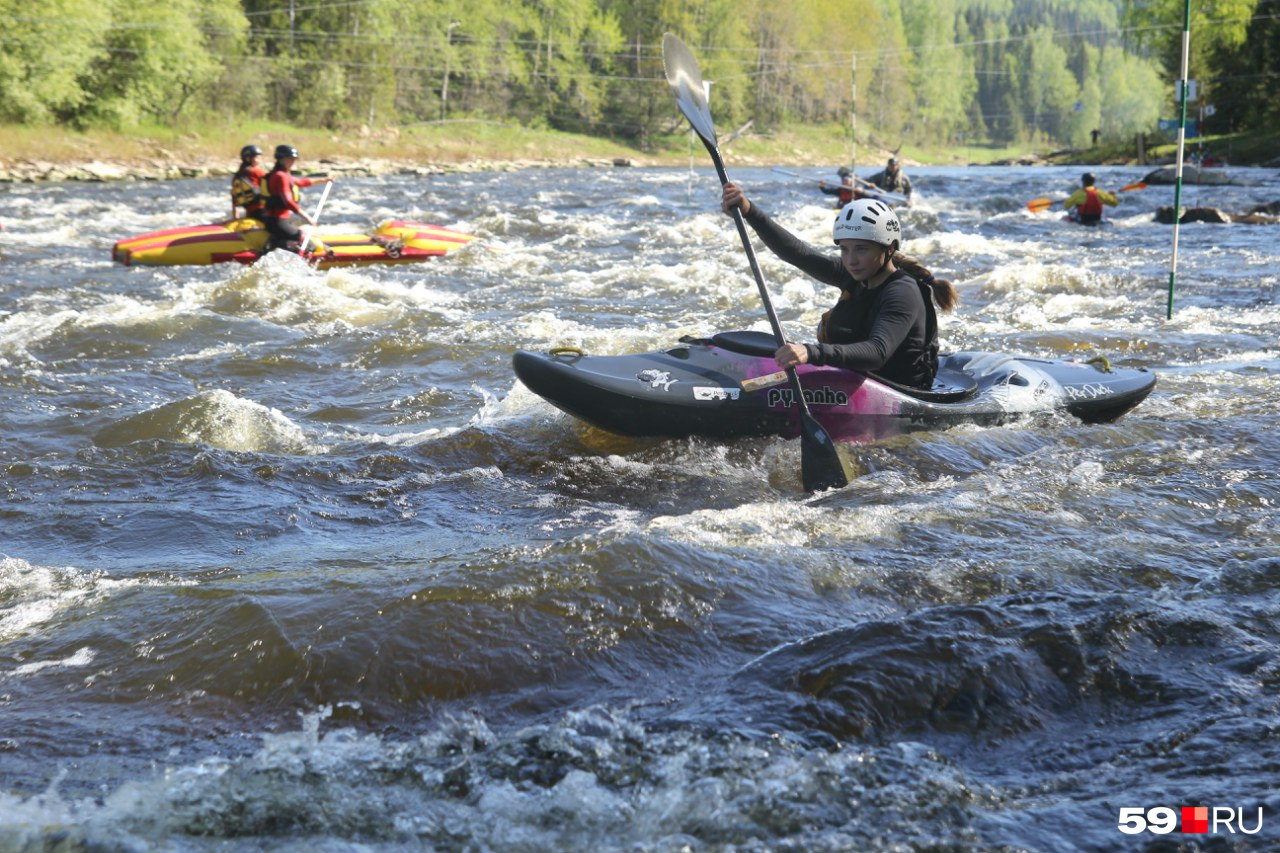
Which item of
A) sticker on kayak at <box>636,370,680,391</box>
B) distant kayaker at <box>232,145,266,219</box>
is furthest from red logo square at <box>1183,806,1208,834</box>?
distant kayaker at <box>232,145,266,219</box>

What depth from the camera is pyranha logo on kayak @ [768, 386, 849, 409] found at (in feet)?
18.4

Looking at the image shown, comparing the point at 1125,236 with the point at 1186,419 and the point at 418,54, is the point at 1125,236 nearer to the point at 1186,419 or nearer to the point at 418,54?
the point at 1186,419

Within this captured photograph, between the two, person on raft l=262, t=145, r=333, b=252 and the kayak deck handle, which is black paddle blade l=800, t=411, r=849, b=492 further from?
person on raft l=262, t=145, r=333, b=252

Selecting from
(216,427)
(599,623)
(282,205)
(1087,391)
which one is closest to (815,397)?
(1087,391)

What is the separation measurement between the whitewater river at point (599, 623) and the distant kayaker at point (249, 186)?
14.4ft

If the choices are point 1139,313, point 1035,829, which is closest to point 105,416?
point 1035,829

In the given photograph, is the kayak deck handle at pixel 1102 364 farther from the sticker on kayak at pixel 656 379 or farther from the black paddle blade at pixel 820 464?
the sticker on kayak at pixel 656 379

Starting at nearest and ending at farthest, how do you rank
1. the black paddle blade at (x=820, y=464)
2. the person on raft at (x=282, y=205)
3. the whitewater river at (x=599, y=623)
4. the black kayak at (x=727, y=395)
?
the whitewater river at (x=599, y=623)
the black paddle blade at (x=820, y=464)
the black kayak at (x=727, y=395)
the person on raft at (x=282, y=205)

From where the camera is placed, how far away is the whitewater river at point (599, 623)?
268cm

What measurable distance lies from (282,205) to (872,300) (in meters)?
8.14

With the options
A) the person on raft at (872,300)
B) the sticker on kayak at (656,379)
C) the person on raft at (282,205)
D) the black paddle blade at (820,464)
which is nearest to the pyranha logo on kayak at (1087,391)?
the person on raft at (872,300)

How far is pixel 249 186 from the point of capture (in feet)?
39.9

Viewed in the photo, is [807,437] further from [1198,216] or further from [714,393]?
[1198,216]

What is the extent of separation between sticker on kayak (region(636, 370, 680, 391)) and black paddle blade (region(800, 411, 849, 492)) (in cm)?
66
